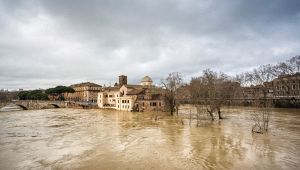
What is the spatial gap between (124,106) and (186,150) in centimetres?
5116


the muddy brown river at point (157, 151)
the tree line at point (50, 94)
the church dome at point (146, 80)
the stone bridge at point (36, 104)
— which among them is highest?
the church dome at point (146, 80)

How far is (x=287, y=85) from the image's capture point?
254ft

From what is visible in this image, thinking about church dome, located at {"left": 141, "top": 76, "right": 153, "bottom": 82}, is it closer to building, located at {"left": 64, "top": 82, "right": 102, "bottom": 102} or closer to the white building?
the white building

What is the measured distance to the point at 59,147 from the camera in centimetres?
2038

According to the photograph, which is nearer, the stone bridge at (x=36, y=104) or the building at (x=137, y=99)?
the building at (x=137, y=99)

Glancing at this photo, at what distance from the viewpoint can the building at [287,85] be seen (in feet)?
249

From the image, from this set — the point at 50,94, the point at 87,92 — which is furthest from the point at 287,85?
the point at 50,94

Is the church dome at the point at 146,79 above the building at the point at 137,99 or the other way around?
above

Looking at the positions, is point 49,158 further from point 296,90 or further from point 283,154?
point 296,90

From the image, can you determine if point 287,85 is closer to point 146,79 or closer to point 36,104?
point 146,79

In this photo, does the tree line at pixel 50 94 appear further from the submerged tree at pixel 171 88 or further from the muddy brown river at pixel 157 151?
the muddy brown river at pixel 157 151

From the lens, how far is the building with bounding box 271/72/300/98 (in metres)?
75.8

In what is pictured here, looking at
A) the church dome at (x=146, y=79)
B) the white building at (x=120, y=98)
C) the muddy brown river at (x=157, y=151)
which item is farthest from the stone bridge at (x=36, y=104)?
the muddy brown river at (x=157, y=151)

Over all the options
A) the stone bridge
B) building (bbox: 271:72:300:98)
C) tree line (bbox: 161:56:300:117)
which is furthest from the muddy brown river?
the stone bridge
